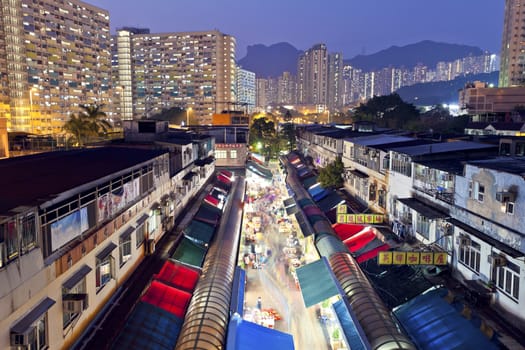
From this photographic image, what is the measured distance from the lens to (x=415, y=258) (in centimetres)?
1756

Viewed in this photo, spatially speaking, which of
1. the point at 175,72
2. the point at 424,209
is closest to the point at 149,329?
the point at 424,209

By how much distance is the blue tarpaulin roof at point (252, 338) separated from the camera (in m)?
13.9

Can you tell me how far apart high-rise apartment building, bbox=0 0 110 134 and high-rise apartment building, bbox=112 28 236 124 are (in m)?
27.7

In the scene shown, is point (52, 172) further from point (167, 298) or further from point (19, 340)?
point (19, 340)

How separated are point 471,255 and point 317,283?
22.0ft

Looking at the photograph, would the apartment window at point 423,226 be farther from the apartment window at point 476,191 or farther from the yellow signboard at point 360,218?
the yellow signboard at point 360,218

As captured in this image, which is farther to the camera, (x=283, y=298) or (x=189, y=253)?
(x=283, y=298)

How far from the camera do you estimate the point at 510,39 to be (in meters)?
115

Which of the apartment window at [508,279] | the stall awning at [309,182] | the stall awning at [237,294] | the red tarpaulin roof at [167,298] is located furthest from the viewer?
the stall awning at [309,182]

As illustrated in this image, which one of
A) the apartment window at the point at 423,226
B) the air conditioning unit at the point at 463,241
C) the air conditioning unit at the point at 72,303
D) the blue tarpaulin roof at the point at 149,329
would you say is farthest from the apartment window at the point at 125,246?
the apartment window at the point at 423,226

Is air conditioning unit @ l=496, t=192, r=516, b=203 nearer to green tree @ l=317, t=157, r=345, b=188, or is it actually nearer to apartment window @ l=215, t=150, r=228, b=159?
green tree @ l=317, t=157, r=345, b=188

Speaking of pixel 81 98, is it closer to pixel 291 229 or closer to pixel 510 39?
pixel 291 229

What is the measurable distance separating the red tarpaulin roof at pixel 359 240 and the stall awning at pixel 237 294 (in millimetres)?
7721

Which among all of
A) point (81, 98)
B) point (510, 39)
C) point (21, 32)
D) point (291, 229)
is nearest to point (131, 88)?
point (81, 98)
